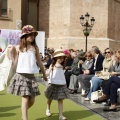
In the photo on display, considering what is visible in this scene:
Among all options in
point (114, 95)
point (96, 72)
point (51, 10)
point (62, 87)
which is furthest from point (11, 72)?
point (51, 10)

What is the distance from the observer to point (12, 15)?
77.4 feet

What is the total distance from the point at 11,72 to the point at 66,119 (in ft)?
4.60

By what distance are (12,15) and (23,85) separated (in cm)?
1989

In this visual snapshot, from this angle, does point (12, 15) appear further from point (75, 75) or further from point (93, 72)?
point (93, 72)

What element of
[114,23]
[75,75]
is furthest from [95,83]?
[114,23]

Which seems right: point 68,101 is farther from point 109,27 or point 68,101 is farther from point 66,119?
point 109,27

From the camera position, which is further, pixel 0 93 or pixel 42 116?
pixel 0 93

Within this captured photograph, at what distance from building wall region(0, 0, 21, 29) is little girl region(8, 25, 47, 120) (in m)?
19.5

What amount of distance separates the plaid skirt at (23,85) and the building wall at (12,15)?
771 inches

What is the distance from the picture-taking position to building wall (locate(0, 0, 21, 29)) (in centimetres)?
2348

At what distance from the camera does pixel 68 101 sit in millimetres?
7137

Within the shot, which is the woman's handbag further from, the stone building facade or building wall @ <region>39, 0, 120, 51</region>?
building wall @ <region>39, 0, 120, 51</region>

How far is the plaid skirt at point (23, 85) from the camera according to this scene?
445cm

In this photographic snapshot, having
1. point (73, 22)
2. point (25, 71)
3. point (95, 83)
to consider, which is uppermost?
point (73, 22)
